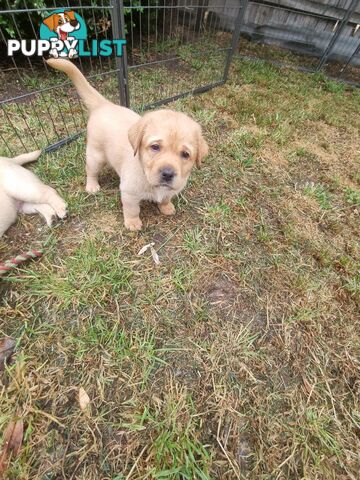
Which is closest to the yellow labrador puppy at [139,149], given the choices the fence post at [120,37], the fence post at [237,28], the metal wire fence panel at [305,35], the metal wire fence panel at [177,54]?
the fence post at [120,37]

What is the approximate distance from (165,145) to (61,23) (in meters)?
2.34

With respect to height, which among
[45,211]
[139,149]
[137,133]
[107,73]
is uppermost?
[137,133]

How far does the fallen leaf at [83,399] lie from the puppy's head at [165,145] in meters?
1.35

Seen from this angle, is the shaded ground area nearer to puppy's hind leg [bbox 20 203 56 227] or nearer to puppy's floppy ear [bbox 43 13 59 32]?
puppy's hind leg [bbox 20 203 56 227]

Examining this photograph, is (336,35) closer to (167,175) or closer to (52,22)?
(52,22)

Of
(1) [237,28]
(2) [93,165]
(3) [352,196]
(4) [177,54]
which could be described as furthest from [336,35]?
(2) [93,165]

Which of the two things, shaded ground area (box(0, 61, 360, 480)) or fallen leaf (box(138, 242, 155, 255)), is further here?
fallen leaf (box(138, 242, 155, 255))

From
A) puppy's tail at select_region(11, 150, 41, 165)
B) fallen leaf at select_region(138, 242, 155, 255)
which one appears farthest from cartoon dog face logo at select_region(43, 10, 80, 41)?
fallen leaf at select_region(138, 242, 155, 255)

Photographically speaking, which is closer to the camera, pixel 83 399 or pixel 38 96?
pixel 83 399

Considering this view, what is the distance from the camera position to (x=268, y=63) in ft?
19.6

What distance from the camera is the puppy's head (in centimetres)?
179

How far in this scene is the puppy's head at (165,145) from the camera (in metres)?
1.79

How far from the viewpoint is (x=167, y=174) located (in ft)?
5.77

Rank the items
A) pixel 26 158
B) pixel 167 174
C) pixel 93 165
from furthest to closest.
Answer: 1. pixel 26 158
2. pixel 93 165
3. pixel 167 174
